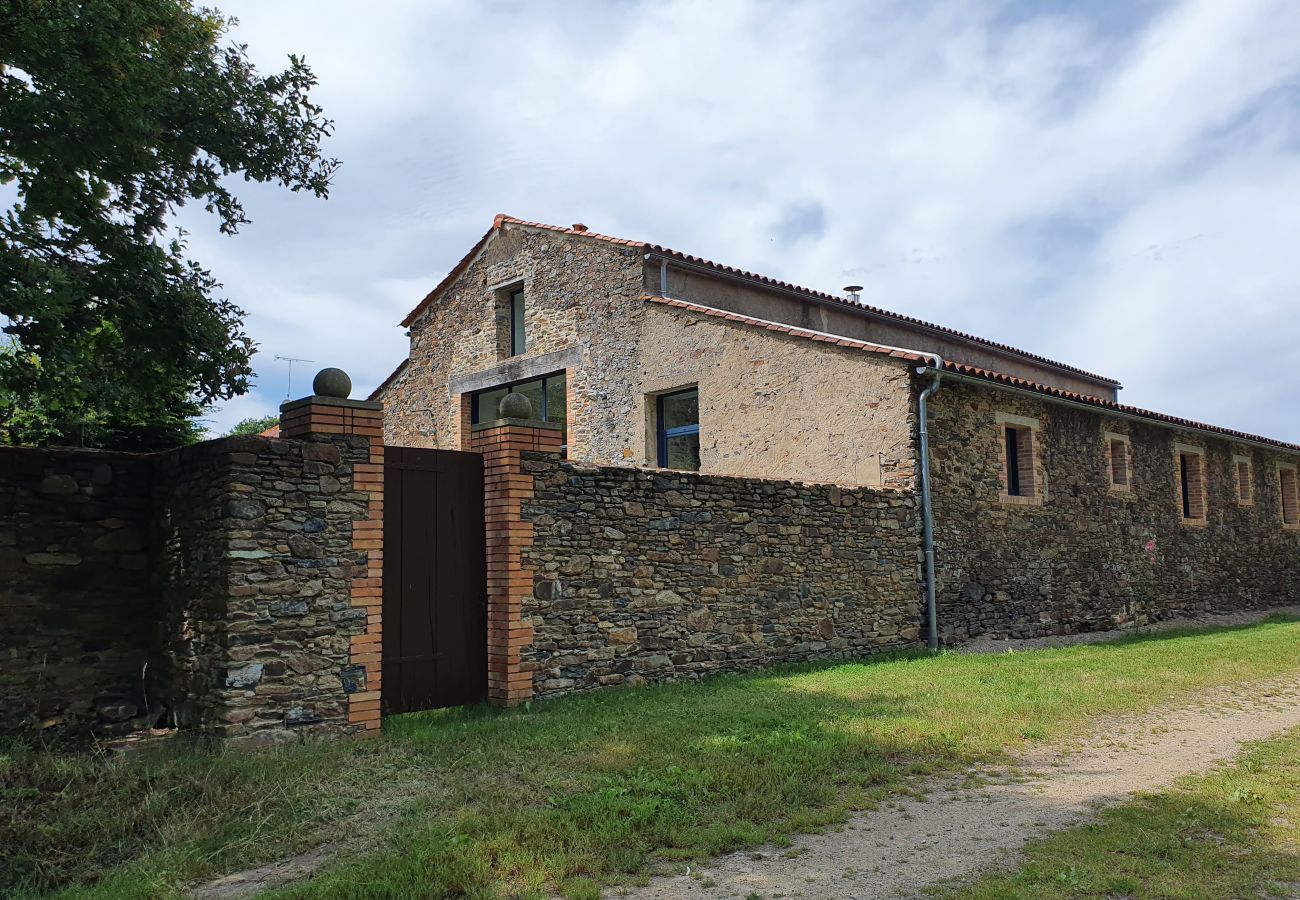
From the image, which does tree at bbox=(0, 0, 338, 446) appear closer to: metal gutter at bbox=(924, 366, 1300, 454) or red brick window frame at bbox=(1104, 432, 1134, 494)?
metal gutter at bbox=(924, 366, 1300, 454)

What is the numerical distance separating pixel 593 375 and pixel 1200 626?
38.2 ft

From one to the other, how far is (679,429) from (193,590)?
8.92 metres

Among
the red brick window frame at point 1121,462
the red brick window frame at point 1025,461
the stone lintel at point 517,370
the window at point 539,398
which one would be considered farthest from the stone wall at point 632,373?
the red brick window frame at point 1121,462

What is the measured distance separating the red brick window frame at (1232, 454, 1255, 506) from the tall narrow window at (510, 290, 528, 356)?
1576 cm

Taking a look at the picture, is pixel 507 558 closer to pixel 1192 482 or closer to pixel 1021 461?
pixel 1021 461

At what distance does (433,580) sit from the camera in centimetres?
777

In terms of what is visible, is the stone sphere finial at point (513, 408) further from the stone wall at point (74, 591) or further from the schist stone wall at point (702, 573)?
the stone wall at point (74, 591)

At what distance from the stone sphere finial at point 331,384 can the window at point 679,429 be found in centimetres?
781

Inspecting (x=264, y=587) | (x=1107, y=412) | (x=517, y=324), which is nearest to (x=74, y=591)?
(x=264, y=587)

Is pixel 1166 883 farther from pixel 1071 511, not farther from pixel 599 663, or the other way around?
pixel 1071 511

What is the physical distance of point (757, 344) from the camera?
13188mm

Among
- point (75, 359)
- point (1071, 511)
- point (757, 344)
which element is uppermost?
A: point (757, 344)

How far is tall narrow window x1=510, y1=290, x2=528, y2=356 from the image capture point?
17516 millimetres

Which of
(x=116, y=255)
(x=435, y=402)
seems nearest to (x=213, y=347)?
(x=116, y=255)
